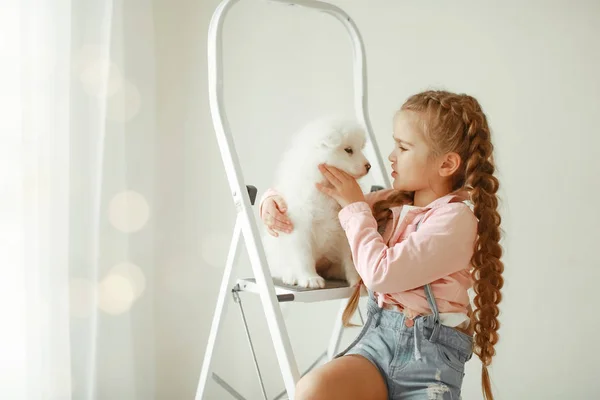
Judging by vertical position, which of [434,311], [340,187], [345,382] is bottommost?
[345,382]

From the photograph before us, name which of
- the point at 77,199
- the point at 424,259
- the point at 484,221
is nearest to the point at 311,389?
the point at 424,259

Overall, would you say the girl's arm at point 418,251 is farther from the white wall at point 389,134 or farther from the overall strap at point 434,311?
the white wall at point 389,134

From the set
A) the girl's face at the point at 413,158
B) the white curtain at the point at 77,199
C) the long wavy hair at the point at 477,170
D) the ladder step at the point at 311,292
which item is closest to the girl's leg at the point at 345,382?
the ladder step at the point at 311,292

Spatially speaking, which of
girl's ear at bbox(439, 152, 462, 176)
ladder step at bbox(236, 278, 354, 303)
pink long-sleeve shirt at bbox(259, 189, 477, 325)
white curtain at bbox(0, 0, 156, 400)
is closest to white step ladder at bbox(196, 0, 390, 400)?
ladder step at bbox(236, 278, 354, 303)

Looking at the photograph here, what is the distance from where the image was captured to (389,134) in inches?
70.6

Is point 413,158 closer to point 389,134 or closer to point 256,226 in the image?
point 256,226

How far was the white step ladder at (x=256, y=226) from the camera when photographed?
1.07m

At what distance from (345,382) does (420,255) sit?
0.82 ft

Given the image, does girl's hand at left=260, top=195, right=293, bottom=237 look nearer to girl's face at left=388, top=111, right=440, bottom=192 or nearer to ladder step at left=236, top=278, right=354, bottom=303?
ladder step at left=236, top=278, right=354, bottom=303

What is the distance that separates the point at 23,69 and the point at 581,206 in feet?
4.49

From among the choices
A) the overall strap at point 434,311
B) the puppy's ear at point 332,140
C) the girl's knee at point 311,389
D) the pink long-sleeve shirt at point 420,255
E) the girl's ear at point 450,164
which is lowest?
the girl's knee at point 311,389

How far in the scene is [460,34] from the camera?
165 centimetres

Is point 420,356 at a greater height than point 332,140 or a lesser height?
lesser

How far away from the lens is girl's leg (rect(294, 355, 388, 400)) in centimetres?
99
